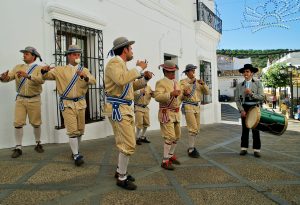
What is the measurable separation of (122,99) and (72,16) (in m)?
3.73

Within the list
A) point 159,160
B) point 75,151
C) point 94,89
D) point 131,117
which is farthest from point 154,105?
point 131,117

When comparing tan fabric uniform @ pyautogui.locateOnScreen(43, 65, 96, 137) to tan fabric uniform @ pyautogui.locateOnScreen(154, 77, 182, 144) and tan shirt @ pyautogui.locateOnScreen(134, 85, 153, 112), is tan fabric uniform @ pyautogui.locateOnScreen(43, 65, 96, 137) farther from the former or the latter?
tan shirt @ pyautogui.locateOnScreen(134, 85, 153, 112)

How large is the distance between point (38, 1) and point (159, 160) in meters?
4.11

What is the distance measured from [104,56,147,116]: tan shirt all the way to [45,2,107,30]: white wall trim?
10.5ft

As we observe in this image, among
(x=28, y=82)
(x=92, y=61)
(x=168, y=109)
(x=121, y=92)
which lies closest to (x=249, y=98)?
(x=168, y=109)

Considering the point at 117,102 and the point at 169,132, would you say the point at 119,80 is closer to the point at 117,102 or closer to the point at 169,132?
the point at 117,102

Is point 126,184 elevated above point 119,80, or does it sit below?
below

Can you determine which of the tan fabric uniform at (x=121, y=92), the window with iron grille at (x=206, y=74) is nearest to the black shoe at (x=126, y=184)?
the tan fabric uniform at (x=121, y=92)

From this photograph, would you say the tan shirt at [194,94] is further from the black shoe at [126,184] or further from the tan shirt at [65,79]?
the black shoe at [126,184]

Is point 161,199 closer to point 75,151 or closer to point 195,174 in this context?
point 195,174

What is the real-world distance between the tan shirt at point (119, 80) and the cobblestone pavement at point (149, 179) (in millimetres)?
1030

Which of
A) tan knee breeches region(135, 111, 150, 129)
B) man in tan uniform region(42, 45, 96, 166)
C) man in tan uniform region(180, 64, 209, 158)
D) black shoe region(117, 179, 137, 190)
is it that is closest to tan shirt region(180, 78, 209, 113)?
man in tan uniform region(180, 64, 209, 158)

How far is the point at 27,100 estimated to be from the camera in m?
5.28

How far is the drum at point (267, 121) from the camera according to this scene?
5.82 m
